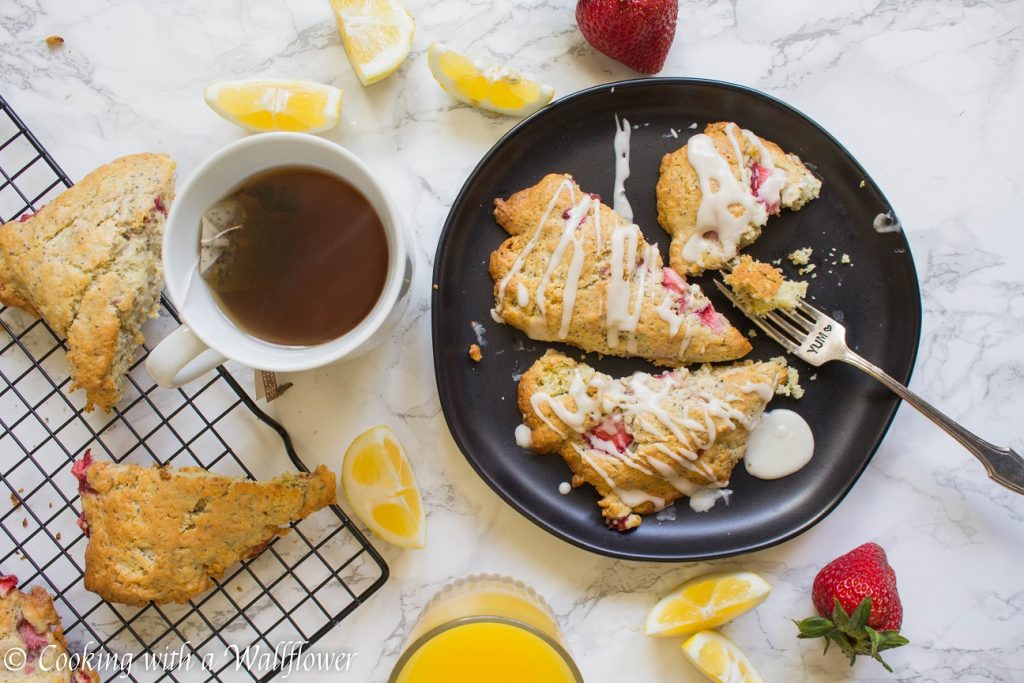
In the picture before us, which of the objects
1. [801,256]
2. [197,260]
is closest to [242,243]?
[197,260]

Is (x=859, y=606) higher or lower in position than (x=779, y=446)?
lower

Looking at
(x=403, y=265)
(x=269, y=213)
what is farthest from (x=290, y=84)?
(x=403, y=265)

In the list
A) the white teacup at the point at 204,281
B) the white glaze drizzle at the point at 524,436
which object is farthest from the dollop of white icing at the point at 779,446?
the white teacup at the point at 204,281

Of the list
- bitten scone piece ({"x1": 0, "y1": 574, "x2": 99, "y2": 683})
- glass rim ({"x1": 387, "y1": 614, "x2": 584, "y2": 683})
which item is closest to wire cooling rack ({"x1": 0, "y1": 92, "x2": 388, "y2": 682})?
bitten scone piece ({"x1": 0, "y1": 574, "x2": 99, "y2": 683})

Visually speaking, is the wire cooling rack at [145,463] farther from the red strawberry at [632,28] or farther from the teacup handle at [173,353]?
the red strawberry at [632,28]

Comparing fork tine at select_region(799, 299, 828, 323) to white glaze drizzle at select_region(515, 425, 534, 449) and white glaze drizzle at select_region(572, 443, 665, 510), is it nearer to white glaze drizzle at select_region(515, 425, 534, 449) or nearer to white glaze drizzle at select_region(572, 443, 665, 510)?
white glaze drizzle at select_region(572, 443, 665, 510)

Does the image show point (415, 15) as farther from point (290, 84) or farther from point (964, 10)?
point (964, 10)

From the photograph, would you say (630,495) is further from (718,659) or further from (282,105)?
(282,105)

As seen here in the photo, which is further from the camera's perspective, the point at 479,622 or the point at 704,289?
the point at 704,289
